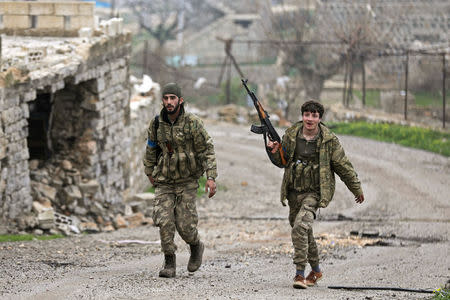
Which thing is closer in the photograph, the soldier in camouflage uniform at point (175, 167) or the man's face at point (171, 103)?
the man's face at point (171, 103)

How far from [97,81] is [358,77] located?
72.5 feet

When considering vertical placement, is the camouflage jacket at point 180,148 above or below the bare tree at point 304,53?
below

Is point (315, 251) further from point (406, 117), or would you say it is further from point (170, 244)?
point (406, 117)

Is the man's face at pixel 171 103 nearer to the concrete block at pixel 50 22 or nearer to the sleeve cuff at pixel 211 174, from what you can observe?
the sleeve cuff at pixel 211 174

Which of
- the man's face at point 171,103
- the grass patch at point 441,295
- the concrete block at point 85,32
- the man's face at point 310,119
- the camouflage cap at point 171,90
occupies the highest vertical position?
the concrete block at point 85,32

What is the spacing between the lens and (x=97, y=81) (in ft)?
51.3

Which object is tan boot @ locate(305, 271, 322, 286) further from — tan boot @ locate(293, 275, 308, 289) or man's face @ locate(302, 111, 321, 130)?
man's face @ locate(302, 111, 321, 130)

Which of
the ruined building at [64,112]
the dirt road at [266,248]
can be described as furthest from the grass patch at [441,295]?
the ruined building at [64,112]

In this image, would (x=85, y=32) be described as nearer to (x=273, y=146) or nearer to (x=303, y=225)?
(x=273, y=146)

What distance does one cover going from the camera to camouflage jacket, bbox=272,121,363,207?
8414mm

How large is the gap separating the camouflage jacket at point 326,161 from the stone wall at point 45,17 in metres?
9.02

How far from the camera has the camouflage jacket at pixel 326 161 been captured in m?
8.41

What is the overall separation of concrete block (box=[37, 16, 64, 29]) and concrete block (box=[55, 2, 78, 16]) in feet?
0.34

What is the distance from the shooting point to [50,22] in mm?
16859
